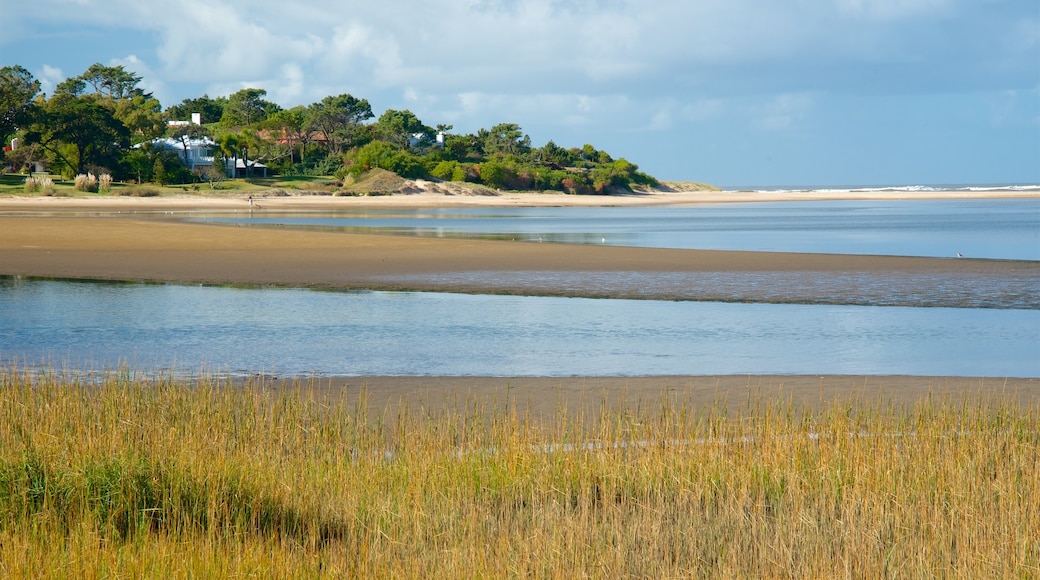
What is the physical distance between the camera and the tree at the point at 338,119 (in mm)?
109375

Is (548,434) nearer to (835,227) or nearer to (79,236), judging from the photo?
(79,236)

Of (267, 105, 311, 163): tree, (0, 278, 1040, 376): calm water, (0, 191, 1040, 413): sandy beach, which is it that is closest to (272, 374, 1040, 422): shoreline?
(0, 191, 1040, 413): sandy beach

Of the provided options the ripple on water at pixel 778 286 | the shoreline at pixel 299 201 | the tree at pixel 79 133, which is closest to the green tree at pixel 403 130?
the shoreline at pixel 299 201

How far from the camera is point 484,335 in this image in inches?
601

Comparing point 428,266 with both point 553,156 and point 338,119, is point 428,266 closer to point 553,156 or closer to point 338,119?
point 338,119

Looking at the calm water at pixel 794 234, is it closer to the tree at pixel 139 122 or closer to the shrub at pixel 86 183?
the shrub at pixel 86 183

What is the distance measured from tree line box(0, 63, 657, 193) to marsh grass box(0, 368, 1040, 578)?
77.6m

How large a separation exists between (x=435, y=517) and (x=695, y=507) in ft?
5.30

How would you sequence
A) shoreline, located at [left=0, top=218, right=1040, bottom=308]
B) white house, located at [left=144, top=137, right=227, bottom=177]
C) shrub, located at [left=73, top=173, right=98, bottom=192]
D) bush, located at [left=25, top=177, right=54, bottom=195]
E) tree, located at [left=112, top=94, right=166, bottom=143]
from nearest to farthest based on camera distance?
1. shoreline, located at [left=0, top=218, right=1040, bottom=308]
2. bush, located at [left=25, top=177, right=54, bottom=195]
3. shrub, located at [left=73, top=173, right=98, bottom=192]
4. tree, located at [left=112, top=94, right=166, bottom=143]
5. white house, located at [left=144, top=137, right=227, bottom=177]

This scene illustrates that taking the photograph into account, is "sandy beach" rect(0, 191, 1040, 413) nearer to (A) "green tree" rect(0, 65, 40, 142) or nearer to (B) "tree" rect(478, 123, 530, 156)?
(A) "green tree" rect(0, 65, 40, 142)

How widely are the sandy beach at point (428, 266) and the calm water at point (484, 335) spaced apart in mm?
1032

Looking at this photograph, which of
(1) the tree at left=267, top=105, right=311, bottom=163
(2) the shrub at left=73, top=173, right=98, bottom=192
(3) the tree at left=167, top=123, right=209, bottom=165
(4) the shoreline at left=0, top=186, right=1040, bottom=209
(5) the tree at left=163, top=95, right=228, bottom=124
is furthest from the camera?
(5) the tree at left=163, top=95, right=228, bottom=124

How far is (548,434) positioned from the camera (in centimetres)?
846

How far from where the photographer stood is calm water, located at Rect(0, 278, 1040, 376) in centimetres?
1262
